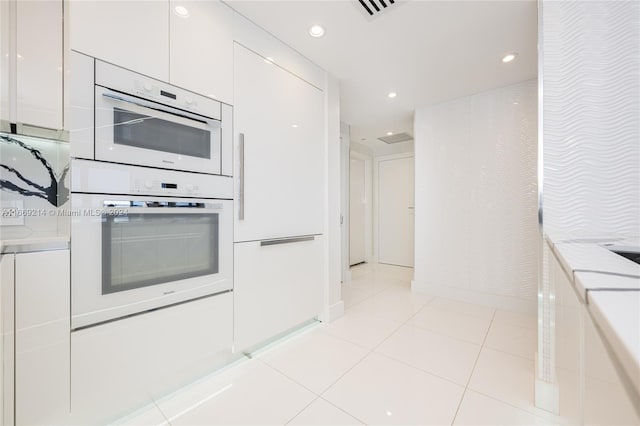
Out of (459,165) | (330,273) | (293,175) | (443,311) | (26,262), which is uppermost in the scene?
(459,165)

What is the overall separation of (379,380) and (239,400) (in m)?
0.85

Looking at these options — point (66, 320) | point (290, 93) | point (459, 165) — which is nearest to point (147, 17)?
point (290, 93)

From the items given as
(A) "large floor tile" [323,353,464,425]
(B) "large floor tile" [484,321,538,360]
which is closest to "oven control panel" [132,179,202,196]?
(A) "large floor tile" [323,353,464,425]

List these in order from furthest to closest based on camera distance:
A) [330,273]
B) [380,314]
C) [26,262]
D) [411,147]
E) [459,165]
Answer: [411,147] → [459,165] → [380,314] → [330,273] → [26,262]

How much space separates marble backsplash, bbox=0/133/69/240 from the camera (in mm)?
1146

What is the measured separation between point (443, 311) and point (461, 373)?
1.13 m

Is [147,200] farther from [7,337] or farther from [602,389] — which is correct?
[602,389]

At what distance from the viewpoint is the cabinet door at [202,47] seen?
1385 millimetres

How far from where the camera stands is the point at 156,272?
132 cm

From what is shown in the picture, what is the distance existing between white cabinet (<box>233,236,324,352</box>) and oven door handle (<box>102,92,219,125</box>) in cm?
83

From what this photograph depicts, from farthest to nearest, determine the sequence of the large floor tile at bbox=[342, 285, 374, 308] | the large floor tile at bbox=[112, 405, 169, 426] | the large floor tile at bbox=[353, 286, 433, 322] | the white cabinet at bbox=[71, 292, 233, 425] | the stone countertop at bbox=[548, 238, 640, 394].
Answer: the large floor tile at bbox=[342, 285, 374, 308], the large floor tile at bbox=[353, 286, 433, 322], the large floor tile at bbox=[112, 405, 169, 426], the white cabinet at bbox=[71, 292, 233, 425], the stone countertop at bbox=[548, 238, 640, 394]

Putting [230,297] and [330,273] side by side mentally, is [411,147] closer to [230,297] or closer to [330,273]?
[330,273]

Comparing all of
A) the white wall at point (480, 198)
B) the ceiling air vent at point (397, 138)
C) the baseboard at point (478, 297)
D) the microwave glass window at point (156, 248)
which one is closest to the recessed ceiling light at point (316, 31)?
the microwave glass window at point (156, 248)

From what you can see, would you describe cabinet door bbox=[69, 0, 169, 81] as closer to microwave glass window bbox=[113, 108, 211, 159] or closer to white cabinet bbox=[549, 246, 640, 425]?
microwave glass window bbox=[113, 108, 211, 159]
